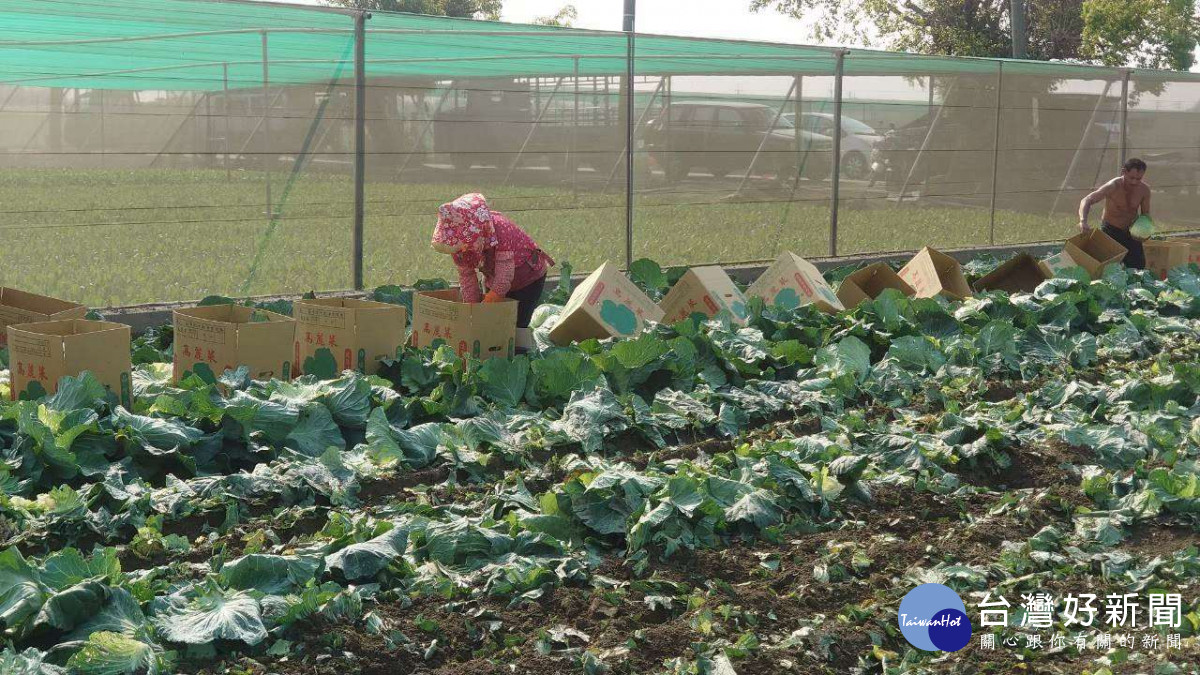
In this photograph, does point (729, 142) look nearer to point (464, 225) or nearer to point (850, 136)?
point (850, 136)

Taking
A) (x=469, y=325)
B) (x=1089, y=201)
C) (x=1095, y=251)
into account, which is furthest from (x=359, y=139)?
(x=1089, y=201)

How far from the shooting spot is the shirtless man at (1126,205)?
35.7 ft

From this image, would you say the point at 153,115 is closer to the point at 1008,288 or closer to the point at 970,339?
the point at 970,339

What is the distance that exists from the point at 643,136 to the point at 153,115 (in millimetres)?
4258

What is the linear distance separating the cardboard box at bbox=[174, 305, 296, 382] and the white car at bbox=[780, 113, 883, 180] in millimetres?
7486

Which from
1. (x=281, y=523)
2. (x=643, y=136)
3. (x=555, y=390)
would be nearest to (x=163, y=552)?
(x=281, y=523)

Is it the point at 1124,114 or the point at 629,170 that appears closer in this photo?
the point at 629,170

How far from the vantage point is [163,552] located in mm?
3943

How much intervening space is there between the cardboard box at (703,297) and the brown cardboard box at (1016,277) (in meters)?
2.96

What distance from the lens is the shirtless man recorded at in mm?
10883

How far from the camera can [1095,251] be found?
10539 millimetres

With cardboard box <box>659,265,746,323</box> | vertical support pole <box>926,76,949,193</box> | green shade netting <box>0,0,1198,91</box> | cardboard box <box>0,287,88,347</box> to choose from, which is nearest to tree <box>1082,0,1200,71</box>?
vertical support pole <box>926,76,949,193</box>

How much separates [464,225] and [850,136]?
23.3 ft

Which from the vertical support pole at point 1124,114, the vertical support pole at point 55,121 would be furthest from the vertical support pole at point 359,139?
the vertical support pole at point 1124,114
